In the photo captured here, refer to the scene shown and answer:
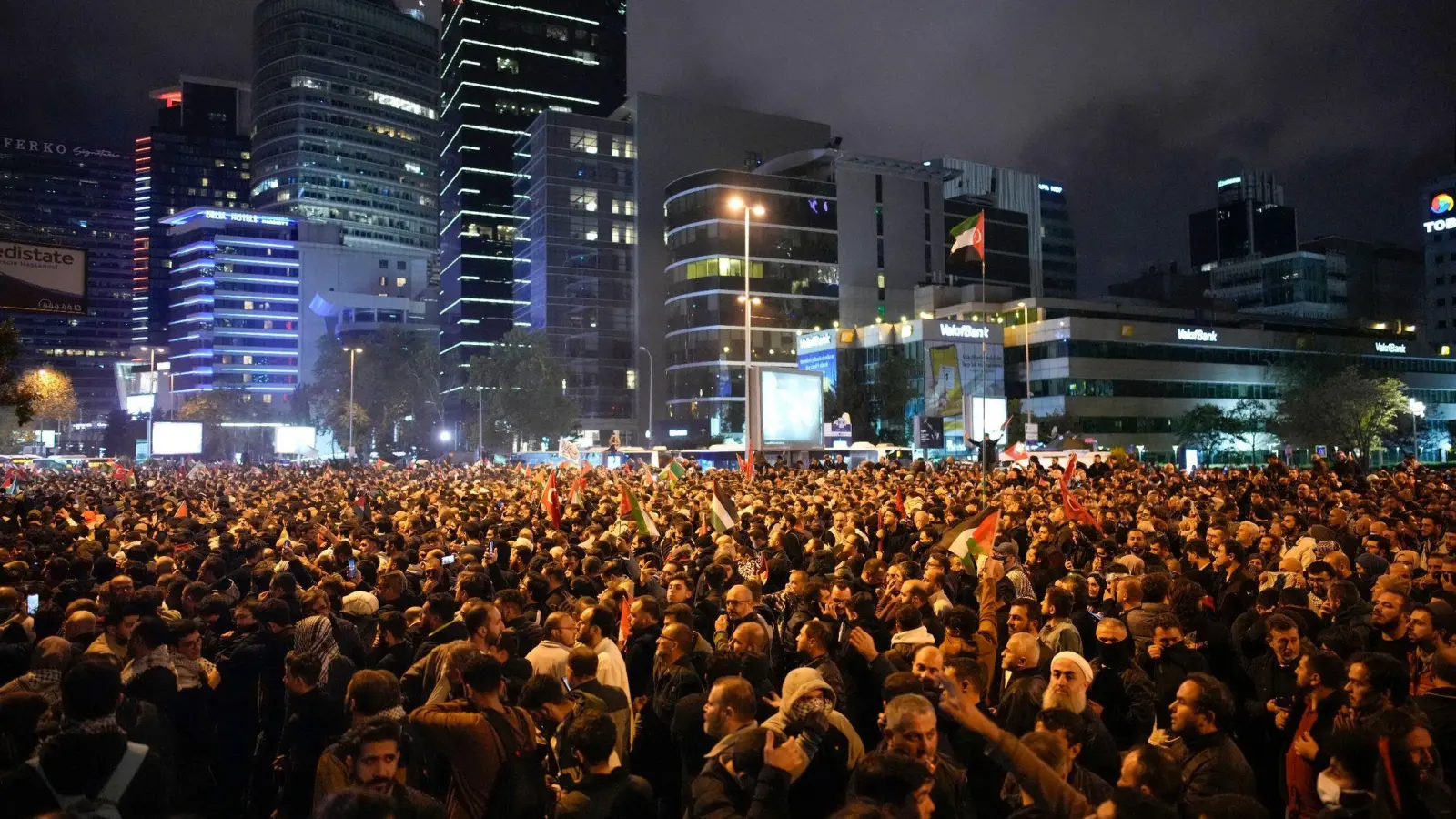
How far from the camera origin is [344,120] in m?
170

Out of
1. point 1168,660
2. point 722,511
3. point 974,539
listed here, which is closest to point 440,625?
point 1168,660

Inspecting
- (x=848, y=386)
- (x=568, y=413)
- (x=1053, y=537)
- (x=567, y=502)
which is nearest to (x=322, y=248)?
(x=568, y=413)

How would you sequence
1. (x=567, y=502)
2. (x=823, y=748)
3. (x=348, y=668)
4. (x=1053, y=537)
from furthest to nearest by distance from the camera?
1. (x=567, y=502)
2. (x=1053, y=537)
3. (x=348, y=668)
4. (x=823, y=748)

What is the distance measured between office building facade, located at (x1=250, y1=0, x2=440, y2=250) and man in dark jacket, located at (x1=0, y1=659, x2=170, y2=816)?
163 metres

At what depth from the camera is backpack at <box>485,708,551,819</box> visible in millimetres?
4801

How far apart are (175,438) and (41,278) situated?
3951cm

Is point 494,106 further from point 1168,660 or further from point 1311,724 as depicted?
point 1311,724

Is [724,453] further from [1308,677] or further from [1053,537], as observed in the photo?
[1308,677]

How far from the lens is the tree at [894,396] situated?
3177 inches

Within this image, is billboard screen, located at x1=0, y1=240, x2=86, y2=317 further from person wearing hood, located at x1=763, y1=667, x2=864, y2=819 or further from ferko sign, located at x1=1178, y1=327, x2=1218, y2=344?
ferko sign, located at x1=1178, y1=327, x2=1218, y2=344

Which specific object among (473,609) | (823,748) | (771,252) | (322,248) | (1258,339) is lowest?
(823,748)

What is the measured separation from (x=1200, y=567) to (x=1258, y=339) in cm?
9453

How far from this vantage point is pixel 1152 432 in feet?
286

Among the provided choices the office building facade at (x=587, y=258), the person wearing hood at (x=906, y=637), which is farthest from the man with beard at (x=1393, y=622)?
the office building facade at (x=587, y=258)
